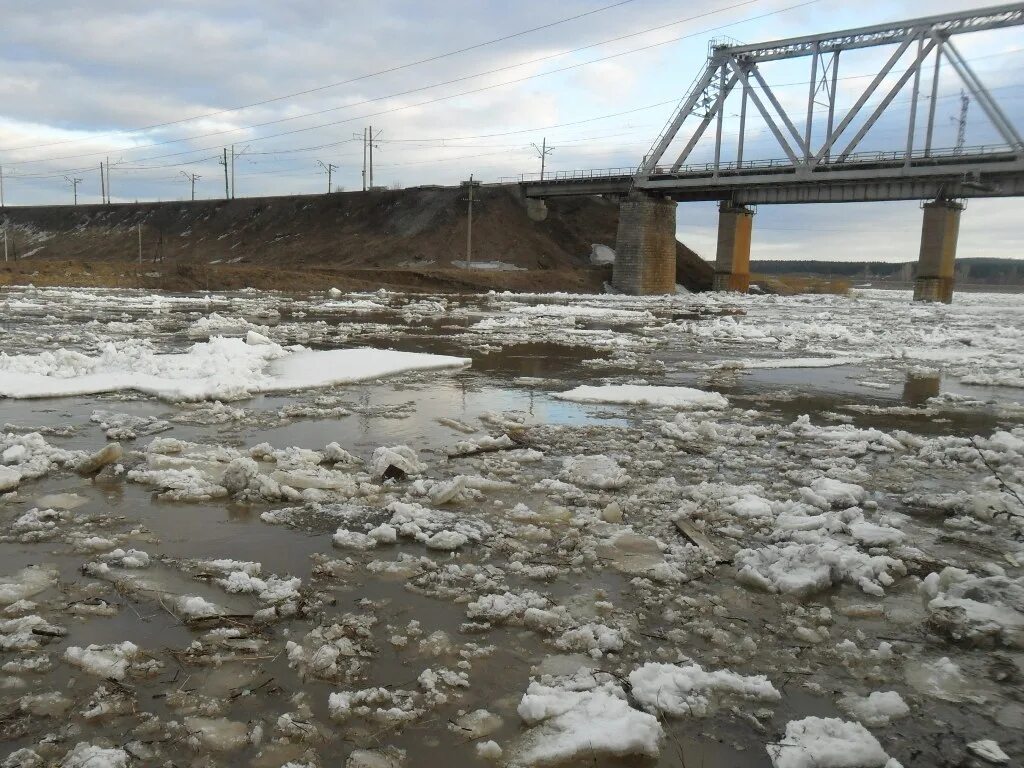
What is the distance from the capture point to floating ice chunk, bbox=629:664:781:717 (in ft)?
9.57

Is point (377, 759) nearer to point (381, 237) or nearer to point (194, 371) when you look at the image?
point (194, 371)

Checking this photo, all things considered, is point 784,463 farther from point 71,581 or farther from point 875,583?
point 71,581

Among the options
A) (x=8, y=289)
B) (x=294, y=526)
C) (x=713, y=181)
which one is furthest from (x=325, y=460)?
(x=713, y=181)

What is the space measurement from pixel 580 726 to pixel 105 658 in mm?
2081

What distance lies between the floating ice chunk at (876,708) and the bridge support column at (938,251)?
195 feet

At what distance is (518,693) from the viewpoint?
3.00m

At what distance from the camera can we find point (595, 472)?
6.18 meters

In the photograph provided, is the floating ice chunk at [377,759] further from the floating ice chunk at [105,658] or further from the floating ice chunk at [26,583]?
the floating ice chunk at [26,583]

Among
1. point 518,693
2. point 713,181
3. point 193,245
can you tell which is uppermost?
point 713,181

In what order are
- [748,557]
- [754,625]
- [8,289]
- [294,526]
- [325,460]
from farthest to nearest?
[8,289], [325,460], [294,526], [748,557], [754,625]

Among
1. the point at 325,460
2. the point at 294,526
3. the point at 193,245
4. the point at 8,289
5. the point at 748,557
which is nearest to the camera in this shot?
the point at 748,557

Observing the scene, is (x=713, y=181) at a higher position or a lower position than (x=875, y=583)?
higher

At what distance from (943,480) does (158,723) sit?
6498mm

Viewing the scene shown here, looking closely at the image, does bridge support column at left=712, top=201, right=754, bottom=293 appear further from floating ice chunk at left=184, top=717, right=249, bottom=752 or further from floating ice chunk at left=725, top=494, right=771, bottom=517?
floating ice chunk at left=184, top=717, right=249, bottom=752
